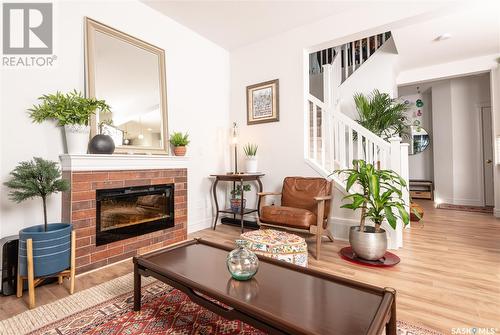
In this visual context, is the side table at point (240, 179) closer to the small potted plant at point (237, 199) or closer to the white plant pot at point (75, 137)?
the small potted plant at point (237, 199)

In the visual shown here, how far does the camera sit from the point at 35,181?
1792 millimetres

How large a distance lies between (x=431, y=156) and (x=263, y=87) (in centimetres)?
521

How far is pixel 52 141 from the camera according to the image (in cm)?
228

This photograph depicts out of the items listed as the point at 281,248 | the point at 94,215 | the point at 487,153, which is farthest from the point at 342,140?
the point at 487,153

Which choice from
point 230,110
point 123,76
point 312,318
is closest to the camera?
point 312,318

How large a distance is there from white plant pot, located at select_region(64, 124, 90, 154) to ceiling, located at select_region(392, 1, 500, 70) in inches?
162

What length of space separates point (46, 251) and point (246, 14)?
11.1ft

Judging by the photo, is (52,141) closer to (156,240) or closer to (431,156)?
(156,240)

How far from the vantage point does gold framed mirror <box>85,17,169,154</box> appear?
8.41ft

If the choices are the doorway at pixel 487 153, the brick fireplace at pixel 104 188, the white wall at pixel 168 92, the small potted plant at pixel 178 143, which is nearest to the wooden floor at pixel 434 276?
the brick fireplace at pixel 104 188

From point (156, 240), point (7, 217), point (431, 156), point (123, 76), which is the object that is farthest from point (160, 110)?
point (431, 156)

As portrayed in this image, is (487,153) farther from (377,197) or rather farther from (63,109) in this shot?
(63,109)

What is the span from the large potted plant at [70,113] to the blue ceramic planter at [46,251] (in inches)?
31.7

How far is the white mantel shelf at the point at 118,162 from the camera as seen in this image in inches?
87.9
